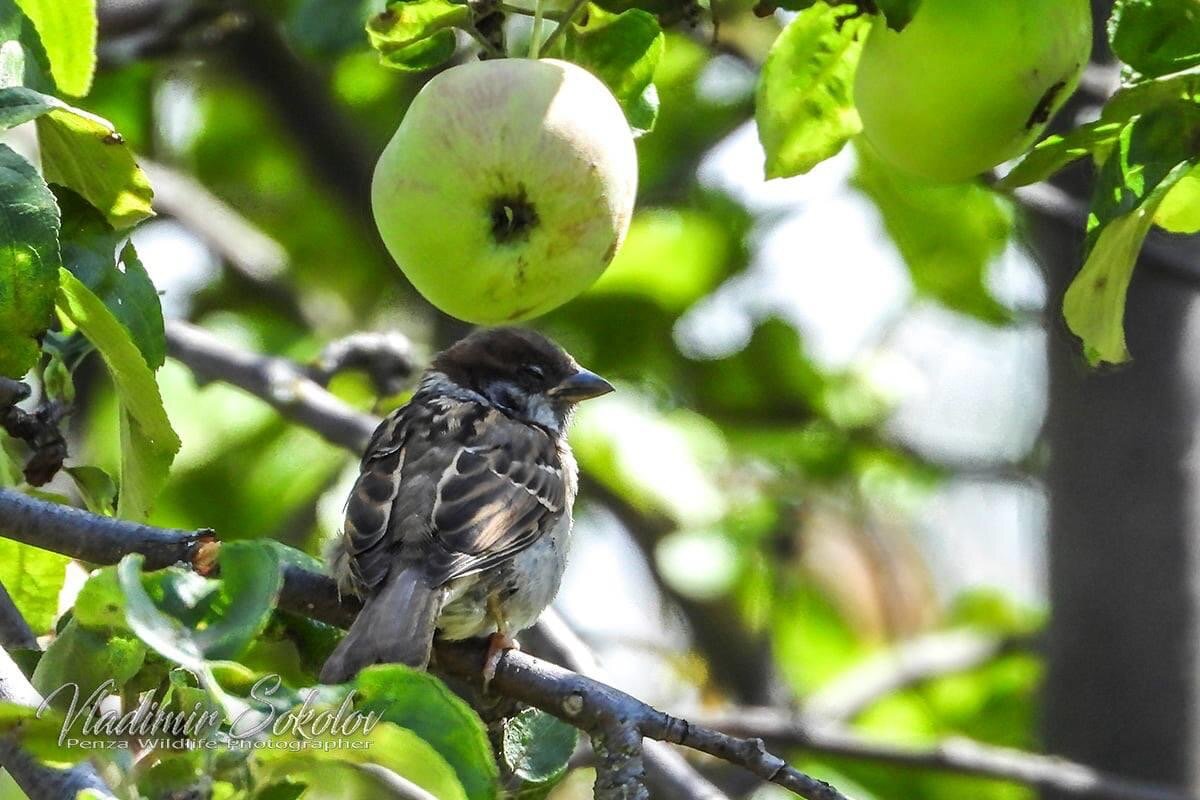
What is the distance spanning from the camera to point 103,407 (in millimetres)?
5090

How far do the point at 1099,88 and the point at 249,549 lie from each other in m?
2.52

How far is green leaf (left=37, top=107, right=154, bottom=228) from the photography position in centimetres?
236

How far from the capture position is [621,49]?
2514mm

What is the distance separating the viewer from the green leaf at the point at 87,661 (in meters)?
2.07

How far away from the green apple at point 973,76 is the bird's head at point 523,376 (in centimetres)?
204

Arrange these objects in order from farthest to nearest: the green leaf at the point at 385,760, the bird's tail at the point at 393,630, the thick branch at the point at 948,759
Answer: the thick branch at the point at 948,759 < the bird's tail at the point at 393,630 < the green leaf at the point at 385,760

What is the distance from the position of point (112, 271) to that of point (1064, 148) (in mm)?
1316

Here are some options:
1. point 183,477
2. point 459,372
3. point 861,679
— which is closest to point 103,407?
point 183,477

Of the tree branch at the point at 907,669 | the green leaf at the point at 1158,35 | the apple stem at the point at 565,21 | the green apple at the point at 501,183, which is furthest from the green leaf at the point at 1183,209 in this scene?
the tree branch at the point at 907,669

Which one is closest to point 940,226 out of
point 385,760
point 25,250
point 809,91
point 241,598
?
point 809,91

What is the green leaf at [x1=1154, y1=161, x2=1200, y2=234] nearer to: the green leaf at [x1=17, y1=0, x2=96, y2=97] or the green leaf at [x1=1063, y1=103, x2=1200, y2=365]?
the green leaf at [x1=1063, y1=103, x2=1200, y2=365]

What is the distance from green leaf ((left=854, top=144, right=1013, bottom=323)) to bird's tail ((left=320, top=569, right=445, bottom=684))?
174cm

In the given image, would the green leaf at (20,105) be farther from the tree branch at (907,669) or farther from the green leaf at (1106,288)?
the tree branch at (907,669)

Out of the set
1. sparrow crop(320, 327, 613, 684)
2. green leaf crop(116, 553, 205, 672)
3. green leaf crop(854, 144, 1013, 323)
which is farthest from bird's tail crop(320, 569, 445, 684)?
green leaf crop(854, 144, 1013, 323)
